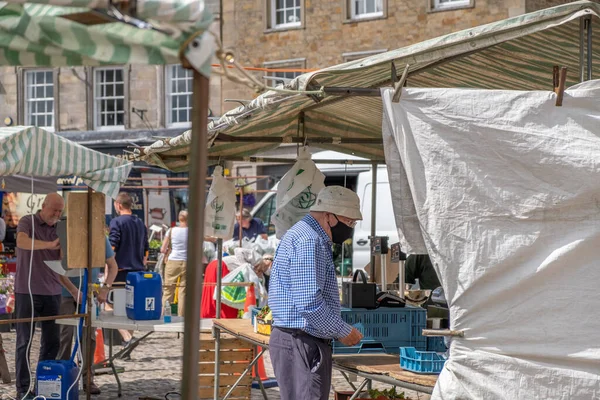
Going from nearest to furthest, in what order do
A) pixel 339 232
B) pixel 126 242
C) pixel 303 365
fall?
1. pixel 303 365
2. pixel 339 232
3. pixel 126 242

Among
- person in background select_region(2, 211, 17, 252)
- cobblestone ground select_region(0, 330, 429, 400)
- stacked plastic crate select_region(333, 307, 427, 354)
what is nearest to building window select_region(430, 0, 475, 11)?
person in background select_region(2, 211, 17, 252)

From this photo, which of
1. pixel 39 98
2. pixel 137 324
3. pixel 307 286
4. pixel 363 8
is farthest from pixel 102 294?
pixel 39 98

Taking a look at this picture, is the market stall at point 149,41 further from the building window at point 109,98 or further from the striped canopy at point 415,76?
the building window at point 109,98

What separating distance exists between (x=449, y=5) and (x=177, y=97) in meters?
8.31

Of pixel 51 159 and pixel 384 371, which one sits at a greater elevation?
pixel 51 159

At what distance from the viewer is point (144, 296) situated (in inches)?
342

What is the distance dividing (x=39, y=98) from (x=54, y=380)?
22.0 meters

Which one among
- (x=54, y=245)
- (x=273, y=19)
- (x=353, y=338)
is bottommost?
(x=353, y=338)

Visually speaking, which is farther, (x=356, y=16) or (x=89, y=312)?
(x=356, y=16)

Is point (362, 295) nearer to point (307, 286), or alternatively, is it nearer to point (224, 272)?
point (307, 286)

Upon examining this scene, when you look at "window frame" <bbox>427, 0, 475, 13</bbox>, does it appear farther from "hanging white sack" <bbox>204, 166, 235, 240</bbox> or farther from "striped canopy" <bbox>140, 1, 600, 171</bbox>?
"hanging white sack" <bbox>204, 166, 235, 240</bbox>

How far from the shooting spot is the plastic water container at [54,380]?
838 cm

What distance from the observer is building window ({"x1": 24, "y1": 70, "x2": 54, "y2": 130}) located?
2905 cm

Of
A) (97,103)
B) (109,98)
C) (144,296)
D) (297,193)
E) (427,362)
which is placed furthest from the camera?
(97,103)
